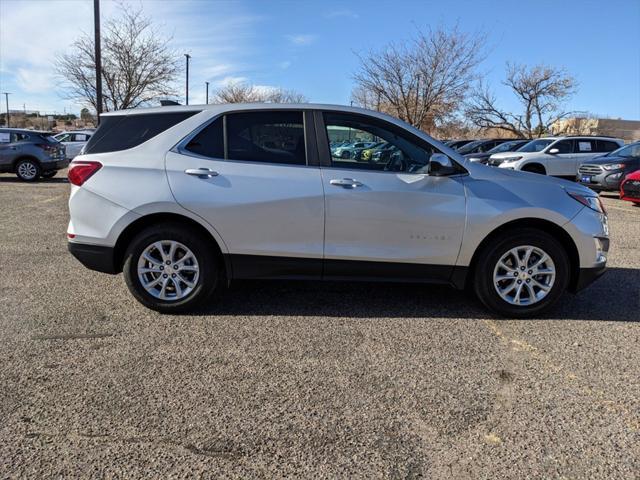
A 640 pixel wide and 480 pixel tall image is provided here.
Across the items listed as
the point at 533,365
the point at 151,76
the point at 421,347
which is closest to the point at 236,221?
the point at 421,347

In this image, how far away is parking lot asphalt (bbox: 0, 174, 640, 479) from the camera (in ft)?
7.93

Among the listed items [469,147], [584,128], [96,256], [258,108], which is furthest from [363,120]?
[584,128]

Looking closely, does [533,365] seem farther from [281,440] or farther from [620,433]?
[281,440]

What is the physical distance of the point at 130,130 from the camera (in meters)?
4.30

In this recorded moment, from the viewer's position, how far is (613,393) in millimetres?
3102

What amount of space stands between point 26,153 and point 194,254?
43.3 ft

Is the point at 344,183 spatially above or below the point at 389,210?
above

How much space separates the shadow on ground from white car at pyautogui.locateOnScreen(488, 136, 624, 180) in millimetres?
11697

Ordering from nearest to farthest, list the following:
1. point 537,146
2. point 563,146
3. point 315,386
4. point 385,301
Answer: point 315,386
point 385,301
point 563,146
point 537,146

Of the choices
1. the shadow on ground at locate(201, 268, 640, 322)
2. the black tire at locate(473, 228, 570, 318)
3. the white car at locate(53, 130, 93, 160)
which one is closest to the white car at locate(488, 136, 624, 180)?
the shadow on ground at locate(201, 268, 640, 322)

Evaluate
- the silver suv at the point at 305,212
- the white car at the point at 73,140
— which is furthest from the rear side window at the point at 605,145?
the white car at the point at 73,140

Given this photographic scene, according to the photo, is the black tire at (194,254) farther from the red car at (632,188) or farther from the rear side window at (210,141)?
the red car at (632,188)

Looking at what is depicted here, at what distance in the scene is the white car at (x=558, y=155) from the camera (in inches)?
635

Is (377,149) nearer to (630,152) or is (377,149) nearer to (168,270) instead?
(168,270)
